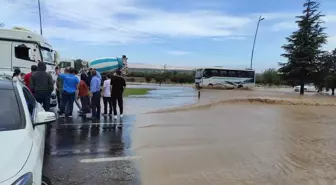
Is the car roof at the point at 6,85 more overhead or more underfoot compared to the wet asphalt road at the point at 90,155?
more overhead

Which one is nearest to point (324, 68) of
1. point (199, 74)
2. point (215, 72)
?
point (215, 72)

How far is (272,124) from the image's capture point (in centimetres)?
1216

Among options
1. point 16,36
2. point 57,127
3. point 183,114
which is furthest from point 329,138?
point 16,36

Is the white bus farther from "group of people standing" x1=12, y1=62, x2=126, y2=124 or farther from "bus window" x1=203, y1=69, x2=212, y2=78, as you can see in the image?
"group of people standing" x1=12, y1=62, x2=126, y2=124

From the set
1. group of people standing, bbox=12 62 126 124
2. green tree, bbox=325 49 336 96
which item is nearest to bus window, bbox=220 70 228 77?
green tree, bbox=325 49 336 96

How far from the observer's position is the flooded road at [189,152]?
585cm

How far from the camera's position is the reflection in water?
595 cm

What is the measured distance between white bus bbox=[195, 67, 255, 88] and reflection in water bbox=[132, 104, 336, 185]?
35842mm

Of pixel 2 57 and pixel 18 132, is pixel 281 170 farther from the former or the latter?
pixel 2 57

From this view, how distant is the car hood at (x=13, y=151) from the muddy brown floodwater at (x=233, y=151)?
2.40 metres

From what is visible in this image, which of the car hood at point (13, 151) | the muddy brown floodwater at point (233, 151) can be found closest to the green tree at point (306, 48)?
the muddy brown floodwater at point (233, 151)

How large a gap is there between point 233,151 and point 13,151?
5.41 m

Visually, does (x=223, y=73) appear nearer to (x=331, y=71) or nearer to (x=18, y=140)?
(x=331, y=71)

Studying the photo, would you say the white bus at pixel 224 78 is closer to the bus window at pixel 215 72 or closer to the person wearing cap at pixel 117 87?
the bus window at pixel 215 72
